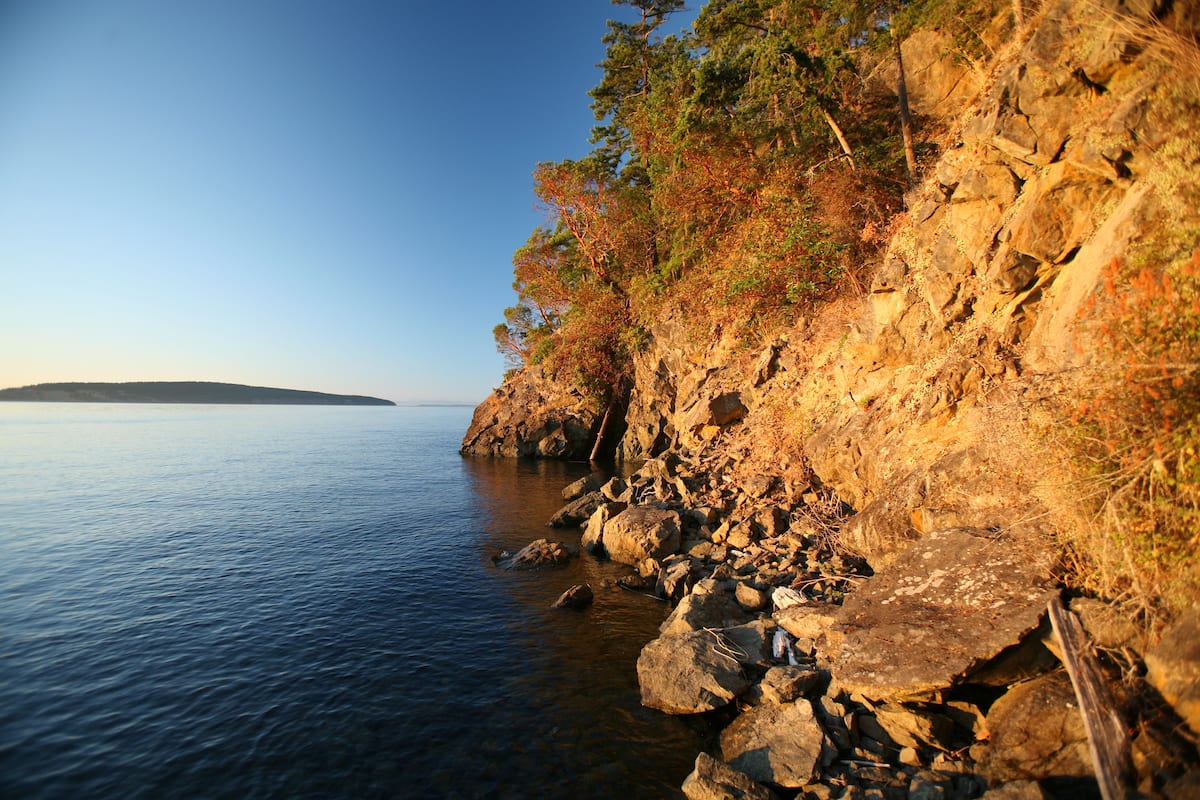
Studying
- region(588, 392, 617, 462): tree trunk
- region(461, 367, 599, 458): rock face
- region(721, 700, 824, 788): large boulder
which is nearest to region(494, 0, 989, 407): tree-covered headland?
region(588, 392, 617, 462): tree trunk

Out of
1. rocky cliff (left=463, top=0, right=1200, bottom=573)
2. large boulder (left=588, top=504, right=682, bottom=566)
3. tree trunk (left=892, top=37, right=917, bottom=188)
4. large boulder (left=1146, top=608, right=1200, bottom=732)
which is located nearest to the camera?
large boulder (left=1146, top=608, right=1200, bottom=732)

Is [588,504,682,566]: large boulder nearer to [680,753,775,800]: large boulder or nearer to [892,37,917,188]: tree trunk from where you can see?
[680,753,775,800]: large boulder

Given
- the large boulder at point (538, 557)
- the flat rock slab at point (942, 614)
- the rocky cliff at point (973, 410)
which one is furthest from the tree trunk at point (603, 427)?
the flat rock slab at point (942, 614)

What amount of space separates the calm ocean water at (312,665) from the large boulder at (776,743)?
2.99ft

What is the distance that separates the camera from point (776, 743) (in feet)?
25.9

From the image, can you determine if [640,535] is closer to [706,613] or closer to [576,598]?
[576,598]

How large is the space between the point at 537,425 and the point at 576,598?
3485 centimetres

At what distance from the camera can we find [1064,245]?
10.4 meters

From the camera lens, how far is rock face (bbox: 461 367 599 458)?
48.4 metres

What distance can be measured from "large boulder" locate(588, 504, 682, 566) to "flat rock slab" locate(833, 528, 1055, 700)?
29.1 feet

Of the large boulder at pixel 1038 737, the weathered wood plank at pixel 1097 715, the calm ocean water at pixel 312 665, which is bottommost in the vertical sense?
the calm ocean water at pixel 312 665

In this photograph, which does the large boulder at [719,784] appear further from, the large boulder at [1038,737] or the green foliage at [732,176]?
the green foliage at [732,176]

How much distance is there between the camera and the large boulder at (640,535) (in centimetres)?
1784

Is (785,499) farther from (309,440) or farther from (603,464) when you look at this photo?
(309,440)
